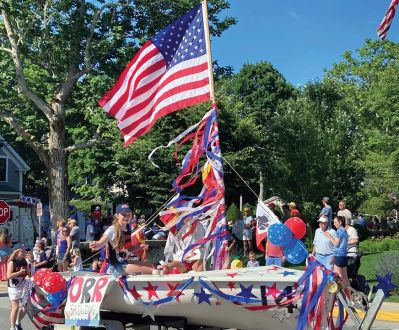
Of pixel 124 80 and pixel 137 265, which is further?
pixel 124 80

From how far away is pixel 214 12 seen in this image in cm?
2452

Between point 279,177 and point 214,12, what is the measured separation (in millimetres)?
7536

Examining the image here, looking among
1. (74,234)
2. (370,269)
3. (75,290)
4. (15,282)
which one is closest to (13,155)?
(74,234)

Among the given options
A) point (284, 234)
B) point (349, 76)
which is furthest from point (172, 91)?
point (349, 76)

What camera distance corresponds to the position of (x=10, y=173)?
42.7 meters

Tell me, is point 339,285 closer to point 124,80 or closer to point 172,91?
point 172,91

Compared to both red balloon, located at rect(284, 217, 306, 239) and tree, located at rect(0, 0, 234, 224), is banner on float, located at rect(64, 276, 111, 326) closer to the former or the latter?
red balloon, located at rect(284, 217, 306, 239)

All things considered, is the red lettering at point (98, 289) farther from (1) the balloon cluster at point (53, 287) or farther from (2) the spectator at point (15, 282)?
(2) the spectator at point (15, 282)

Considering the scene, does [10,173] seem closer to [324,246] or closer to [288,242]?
[324,246]

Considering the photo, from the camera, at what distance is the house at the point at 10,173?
41156 mm

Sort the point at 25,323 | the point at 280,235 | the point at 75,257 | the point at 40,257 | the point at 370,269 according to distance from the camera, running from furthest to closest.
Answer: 1. the point at 370,269
2. the point at 75,257
3. the point at 40,257
4. the point at 25,323
5. the point at 280,235

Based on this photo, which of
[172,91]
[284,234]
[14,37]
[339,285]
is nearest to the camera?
[339,285]

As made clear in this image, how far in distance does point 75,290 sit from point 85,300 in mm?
281

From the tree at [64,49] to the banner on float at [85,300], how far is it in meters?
16.5
